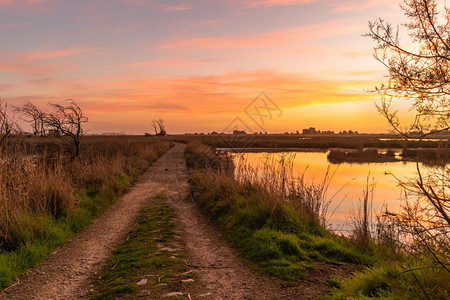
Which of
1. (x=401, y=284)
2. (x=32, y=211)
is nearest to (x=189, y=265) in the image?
(x=401, y=284)

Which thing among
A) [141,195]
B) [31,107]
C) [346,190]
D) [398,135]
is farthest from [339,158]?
[398,135]

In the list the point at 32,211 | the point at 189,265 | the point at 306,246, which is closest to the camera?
the point at 189,265

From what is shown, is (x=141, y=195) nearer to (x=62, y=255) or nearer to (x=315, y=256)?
(x=62, y=255)

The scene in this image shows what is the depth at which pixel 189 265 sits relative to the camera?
20.8 ft

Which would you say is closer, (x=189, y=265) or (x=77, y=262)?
(x=189, y=265)

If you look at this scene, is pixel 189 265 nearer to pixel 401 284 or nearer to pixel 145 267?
pixel 145 267

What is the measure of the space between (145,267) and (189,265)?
85cm

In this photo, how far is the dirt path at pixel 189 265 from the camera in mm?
5180

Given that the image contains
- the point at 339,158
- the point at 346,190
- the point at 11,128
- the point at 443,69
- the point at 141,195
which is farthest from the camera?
the point at 339,158

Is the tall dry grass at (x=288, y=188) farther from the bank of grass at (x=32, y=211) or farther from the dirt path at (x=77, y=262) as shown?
the bank of grass at (x=32, y=211)

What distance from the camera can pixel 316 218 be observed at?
27.7 ft

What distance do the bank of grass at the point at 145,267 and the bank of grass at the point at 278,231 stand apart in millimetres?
1576

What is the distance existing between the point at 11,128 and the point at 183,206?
6209mm

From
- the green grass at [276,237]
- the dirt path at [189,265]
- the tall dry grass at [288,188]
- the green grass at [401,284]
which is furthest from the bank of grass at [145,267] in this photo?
the tall dry grass at [288,188]
